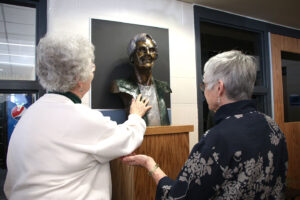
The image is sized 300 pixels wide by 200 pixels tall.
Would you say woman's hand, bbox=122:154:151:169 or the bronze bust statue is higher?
the bronze bust statue

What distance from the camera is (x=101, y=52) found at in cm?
198

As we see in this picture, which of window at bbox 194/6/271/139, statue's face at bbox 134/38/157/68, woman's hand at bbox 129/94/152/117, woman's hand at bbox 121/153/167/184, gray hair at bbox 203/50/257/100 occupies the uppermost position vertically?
window at bbox 194/6/271/139

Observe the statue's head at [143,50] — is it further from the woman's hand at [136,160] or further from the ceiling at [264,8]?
the ceiling at [264,8]

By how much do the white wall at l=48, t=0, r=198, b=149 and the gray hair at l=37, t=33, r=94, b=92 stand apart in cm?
100

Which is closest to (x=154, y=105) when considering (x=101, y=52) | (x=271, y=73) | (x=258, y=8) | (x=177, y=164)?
(x=177, y=164)

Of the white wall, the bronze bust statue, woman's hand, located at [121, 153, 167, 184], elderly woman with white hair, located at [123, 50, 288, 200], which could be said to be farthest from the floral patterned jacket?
the white wall

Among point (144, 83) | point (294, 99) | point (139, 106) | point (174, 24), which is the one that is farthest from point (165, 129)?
point (294, 99)

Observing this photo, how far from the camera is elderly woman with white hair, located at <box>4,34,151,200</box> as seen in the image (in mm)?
888

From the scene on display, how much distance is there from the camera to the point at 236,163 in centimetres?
82

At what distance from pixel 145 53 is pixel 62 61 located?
0.84 m

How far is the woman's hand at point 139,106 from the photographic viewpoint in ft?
4.90

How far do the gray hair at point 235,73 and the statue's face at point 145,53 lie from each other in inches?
32.0

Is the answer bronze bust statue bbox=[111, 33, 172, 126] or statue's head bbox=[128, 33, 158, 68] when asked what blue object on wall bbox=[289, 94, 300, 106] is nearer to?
bronze bust statue bbox=[111, 33, 172, 126]

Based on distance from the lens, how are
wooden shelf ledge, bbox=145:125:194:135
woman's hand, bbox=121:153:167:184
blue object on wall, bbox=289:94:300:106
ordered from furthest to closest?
blue object on wall, bbox=289:94:300:106, wooden shelf ledge, bbox=145:125:194:135, woman's hand, bbox=121:153:167:184
